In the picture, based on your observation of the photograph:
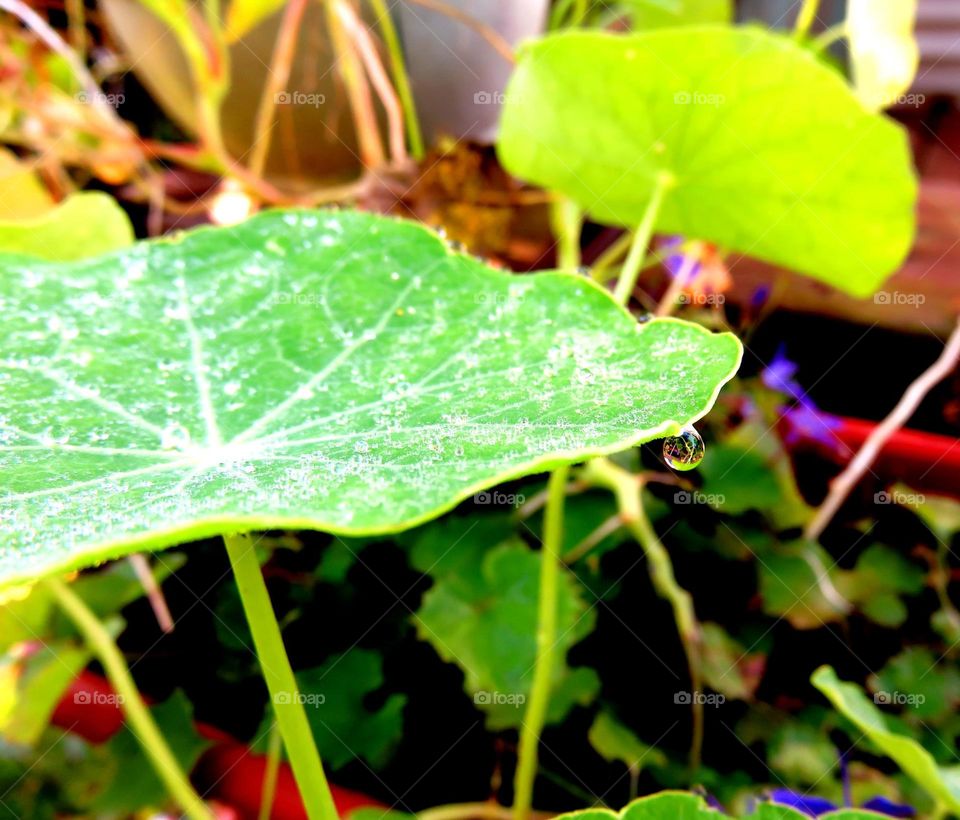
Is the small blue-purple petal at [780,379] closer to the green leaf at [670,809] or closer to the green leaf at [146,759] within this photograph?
the green leaf at [670,809]

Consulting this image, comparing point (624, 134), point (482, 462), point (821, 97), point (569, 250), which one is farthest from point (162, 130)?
point (482, 462)

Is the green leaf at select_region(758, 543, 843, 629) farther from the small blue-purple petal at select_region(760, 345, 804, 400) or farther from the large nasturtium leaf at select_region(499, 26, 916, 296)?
the large nasturtium leaf at select_region(499, 26, 916, 296)

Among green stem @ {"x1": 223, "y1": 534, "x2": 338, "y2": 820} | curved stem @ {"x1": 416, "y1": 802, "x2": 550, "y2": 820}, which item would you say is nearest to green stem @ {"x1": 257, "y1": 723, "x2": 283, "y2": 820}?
curved stem @ {"x1": 416, "y1": 802, "x2": 550, "y2": 820}

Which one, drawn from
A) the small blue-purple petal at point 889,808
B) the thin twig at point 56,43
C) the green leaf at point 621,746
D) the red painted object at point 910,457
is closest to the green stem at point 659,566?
the green leaf at point 621,746

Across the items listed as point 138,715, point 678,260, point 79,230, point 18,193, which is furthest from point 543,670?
point 18,193

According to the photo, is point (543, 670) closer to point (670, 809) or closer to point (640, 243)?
point (670, 809)

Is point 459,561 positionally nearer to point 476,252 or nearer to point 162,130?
point 476,252
